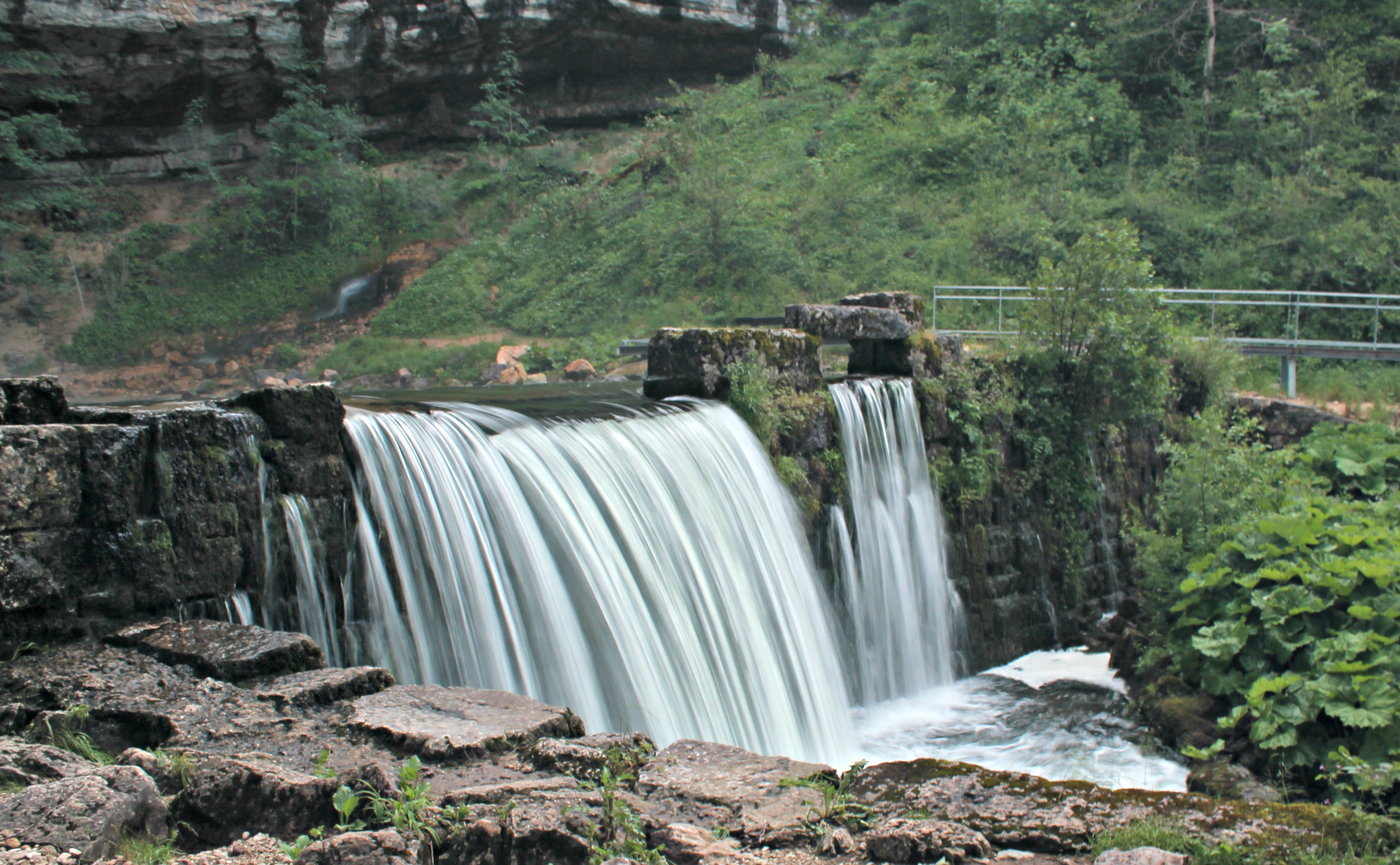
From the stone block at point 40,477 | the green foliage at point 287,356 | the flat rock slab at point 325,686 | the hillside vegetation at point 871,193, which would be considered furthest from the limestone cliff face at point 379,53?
the flat rock slab at point 325,686

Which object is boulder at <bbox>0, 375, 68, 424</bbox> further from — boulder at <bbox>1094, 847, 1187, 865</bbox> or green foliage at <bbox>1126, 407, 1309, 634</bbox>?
green foliage at <bbox>1126, 407, 1309, 634</bbox>

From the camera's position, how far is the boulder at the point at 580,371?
1858cm

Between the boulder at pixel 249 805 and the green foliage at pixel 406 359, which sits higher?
the green foliage at pixel 406 359

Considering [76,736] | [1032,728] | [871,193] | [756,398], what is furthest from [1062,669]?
[871,193]

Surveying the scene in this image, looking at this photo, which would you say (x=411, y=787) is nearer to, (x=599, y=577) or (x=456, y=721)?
(x=456, y=721)

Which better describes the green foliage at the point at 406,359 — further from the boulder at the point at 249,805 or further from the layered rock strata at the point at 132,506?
the boulder at the point at 249,805

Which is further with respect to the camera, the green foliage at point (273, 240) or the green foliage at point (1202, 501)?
the green foliage at point (273, 240)

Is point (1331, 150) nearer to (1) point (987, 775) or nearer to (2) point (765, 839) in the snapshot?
(1) point (987, 775)

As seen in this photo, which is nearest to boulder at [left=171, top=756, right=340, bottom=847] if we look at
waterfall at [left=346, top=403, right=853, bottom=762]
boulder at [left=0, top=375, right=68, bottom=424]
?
boulder at [left=0, top=375, right=68, bottom=424]

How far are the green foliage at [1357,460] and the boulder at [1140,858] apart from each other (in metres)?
10.5

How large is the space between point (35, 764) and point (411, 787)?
1.31m

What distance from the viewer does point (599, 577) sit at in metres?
7.42

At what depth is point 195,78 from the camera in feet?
79.6

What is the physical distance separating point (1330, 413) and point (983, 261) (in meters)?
7.60
